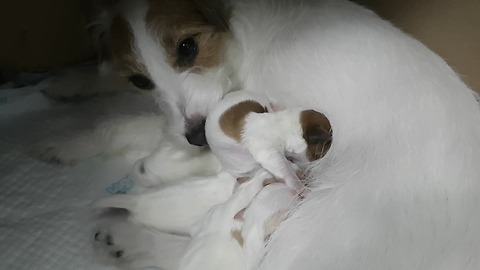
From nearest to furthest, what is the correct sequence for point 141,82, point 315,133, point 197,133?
point 315,133 → point 197,133 → point 141,82

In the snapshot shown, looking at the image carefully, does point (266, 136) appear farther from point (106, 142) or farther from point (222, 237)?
point (106, 142)

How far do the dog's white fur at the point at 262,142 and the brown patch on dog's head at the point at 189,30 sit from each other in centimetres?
18

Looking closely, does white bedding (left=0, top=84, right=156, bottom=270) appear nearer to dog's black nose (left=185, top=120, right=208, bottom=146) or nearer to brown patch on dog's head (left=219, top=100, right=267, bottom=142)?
dog's black nose (left=185, top=120, right=208, bottom=146)

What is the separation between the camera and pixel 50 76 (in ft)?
7.18

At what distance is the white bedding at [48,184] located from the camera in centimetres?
169

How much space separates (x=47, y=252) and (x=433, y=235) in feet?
3.21

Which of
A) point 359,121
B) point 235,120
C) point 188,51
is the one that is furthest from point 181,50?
point 359,121

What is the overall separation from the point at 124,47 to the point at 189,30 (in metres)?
0.20

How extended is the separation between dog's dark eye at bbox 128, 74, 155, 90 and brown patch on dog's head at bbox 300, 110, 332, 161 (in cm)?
51

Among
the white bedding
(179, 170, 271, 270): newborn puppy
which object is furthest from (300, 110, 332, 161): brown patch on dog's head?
the white bedding

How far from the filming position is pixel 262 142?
58.6 inches

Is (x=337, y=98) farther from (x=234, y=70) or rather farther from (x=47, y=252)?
(x=47, y=252)

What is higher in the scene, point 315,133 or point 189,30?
point 189,30

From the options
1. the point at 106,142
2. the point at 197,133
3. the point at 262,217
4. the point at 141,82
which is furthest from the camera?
the point at 106,142
